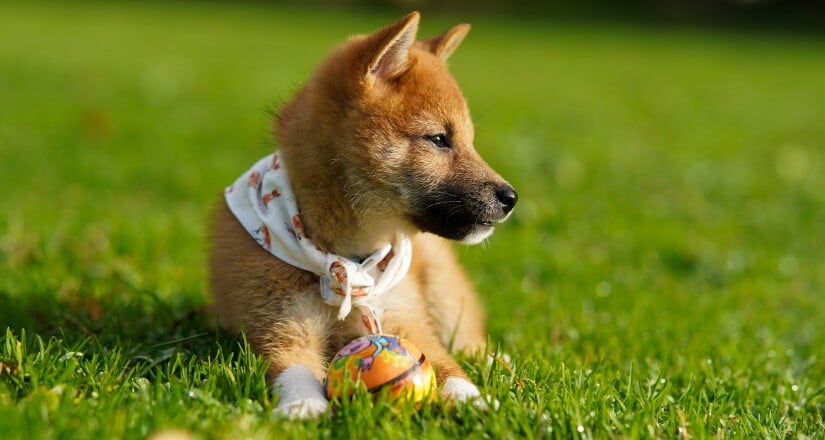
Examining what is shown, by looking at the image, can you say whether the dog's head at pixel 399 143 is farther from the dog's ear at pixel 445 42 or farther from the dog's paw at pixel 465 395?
the dog's paw at pixel 465 395

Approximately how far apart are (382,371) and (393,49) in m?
1.20

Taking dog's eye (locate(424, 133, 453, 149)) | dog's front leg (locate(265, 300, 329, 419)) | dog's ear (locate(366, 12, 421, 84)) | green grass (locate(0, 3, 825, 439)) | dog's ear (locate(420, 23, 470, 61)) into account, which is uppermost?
dog's ear (locate(366, 12, 421, 84))

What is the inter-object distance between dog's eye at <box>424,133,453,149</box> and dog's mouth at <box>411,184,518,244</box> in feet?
0.59

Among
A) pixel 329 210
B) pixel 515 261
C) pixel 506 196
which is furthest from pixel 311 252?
pixel 515 261

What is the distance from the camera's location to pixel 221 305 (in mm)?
3607

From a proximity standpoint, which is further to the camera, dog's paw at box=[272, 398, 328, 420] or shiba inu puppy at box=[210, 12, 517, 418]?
shiba inu puppy at box=[210, 12, 517, 418]

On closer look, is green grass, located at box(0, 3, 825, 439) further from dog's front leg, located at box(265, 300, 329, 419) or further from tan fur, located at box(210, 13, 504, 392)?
tan fur, located at box(210, 13, 504, 392)

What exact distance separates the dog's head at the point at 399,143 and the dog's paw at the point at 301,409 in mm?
820

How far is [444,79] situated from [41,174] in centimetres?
403

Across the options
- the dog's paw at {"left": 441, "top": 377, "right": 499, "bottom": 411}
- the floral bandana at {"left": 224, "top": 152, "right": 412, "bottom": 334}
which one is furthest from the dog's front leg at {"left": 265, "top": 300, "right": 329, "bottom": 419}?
the dog's paw at {"left": 441, "top": 377, "right": 499, "bottom": 411}

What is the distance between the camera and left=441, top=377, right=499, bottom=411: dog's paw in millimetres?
2797

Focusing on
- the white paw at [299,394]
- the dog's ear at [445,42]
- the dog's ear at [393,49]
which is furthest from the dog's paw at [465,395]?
the dog's ear at [445,42]

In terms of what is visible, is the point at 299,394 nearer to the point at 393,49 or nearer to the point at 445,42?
the point at 393,49

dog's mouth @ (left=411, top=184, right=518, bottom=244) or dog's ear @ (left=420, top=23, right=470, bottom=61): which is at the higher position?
dog's ear @ (left=420, top=23, right=470, bottom=61)
